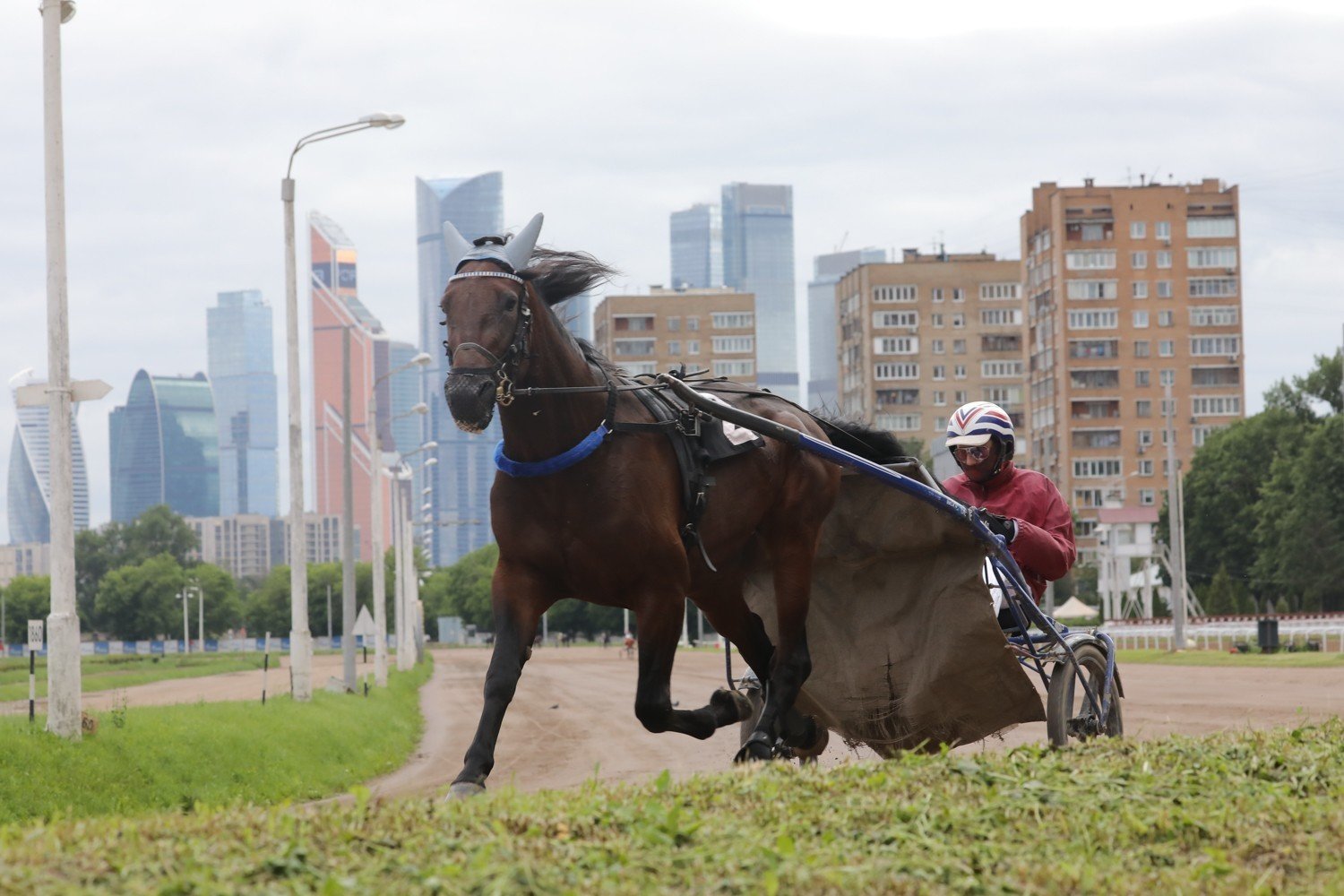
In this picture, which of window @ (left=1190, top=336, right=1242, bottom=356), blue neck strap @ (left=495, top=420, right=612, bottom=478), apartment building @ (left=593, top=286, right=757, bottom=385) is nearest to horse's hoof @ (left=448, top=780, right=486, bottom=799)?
blue neck strap @ (left=495, top=420, right=612, bottom=478)

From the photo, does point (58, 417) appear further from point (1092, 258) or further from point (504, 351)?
point (1092, 258)

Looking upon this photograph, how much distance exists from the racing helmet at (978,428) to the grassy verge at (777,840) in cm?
346

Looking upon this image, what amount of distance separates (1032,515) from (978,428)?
1.80 feet

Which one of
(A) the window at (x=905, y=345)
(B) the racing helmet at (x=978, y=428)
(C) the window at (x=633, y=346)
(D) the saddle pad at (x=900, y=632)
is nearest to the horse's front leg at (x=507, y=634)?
(D) the saddle pad at (x=900, y=632)

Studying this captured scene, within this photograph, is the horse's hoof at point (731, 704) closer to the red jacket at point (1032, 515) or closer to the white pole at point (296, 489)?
the red jacket at point (1032, 515)

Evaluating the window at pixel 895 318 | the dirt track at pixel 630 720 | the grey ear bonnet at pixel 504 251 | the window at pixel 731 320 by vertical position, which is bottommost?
the dirt track at pixel 630 720

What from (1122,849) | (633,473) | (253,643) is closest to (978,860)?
(1122,849)

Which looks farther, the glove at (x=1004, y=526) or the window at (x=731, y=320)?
the window at (x=731, y=320)

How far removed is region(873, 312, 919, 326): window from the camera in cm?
12925

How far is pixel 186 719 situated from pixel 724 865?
15599 mm

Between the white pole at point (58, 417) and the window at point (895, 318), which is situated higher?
the window at point (895, 318)

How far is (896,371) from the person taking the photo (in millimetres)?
129875

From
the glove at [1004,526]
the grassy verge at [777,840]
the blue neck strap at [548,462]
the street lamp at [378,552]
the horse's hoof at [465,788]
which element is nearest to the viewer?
the grassy verge at [777,840]

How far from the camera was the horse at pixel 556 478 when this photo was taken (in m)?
7.29
